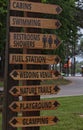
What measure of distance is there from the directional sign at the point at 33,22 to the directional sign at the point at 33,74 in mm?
782

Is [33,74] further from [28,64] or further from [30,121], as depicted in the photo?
[30,121]

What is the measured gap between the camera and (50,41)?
8.09 metres

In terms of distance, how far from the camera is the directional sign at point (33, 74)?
764cm

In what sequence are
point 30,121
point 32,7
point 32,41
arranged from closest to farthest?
1. point 30,121
2. point 32,41
3. point 32,7

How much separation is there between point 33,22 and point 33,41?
34 centimetres

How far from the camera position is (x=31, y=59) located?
25.8 ft

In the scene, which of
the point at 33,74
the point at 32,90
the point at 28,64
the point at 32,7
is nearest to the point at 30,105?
the point at 32,90

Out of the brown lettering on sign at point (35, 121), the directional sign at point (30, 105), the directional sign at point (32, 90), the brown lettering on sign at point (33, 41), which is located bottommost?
the brown lettering on sign at point (35, 121)

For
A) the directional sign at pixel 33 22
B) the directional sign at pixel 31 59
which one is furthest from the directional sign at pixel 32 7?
the directional sign at pixel 31 59

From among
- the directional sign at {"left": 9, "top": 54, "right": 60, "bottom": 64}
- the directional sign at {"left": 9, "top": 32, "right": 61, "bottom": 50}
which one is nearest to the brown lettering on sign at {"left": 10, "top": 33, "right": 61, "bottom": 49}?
the directional sign at {"left": 9, "top": 32, "right": 61, "bottom": 50}

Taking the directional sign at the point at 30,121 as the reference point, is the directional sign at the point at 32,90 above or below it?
above

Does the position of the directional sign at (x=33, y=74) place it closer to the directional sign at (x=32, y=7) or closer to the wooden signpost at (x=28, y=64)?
the wooden signpost at (x=28, y=64)

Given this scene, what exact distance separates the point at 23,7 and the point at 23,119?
6.20ft

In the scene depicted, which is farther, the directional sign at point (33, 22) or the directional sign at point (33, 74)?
the directional sign at point (33, 22)
